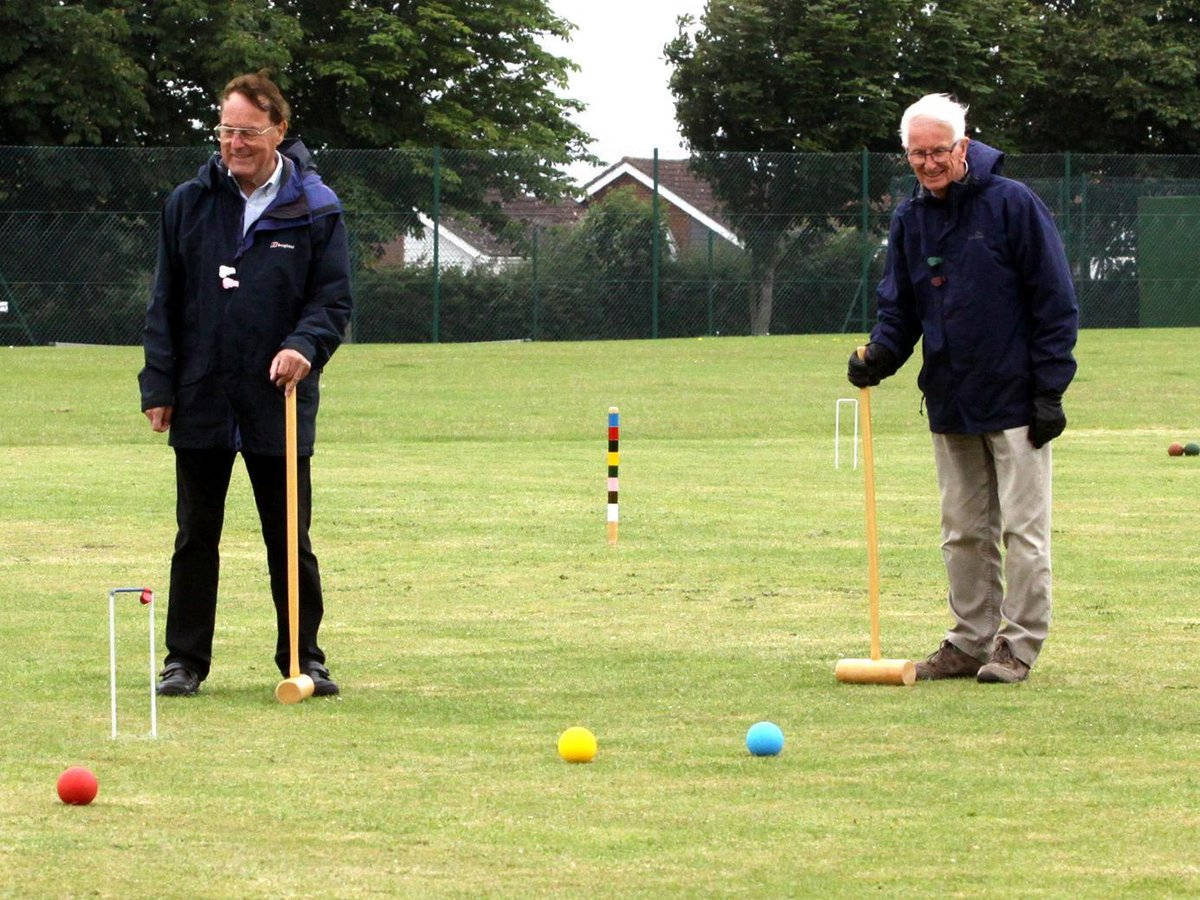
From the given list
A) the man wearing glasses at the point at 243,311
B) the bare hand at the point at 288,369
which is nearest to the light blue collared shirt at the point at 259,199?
the man wearing glasses at the point at 243,311

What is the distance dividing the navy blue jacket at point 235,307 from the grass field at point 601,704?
959 mm

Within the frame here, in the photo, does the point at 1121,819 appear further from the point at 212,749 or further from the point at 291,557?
the point at 291,557

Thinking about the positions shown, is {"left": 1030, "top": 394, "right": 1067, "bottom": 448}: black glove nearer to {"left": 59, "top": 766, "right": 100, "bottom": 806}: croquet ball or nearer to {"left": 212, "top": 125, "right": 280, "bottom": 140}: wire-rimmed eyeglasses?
{"left": 212, "top": 125, "right": 280, "bottom": 140}: wire-rimmed eyeglasses

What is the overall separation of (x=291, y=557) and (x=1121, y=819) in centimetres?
314

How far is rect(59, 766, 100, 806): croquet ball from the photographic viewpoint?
5.77 metres

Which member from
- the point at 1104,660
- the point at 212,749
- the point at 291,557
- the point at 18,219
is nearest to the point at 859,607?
the point at 1104,660

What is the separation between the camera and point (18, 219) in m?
31.8

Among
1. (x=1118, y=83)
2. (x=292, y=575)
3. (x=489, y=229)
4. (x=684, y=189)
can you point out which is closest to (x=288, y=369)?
(x=292, y=575)

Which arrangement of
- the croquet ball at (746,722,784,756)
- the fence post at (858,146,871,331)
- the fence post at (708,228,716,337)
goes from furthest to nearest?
the fence post at (858,146,871,331)
the fence post at (708,228,716,337)
the croquet ball at (746,722,784,756)

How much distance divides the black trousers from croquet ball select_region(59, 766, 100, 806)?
1.91m

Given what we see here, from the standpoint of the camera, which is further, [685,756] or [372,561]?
[372,561]

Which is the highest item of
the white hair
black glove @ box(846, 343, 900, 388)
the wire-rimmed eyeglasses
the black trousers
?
the white hair

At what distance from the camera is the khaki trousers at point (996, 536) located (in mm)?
7883

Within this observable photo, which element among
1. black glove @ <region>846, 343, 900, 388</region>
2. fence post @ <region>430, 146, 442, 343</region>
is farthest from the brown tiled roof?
black glove @ <region>846, 343, 900, 388</region>
